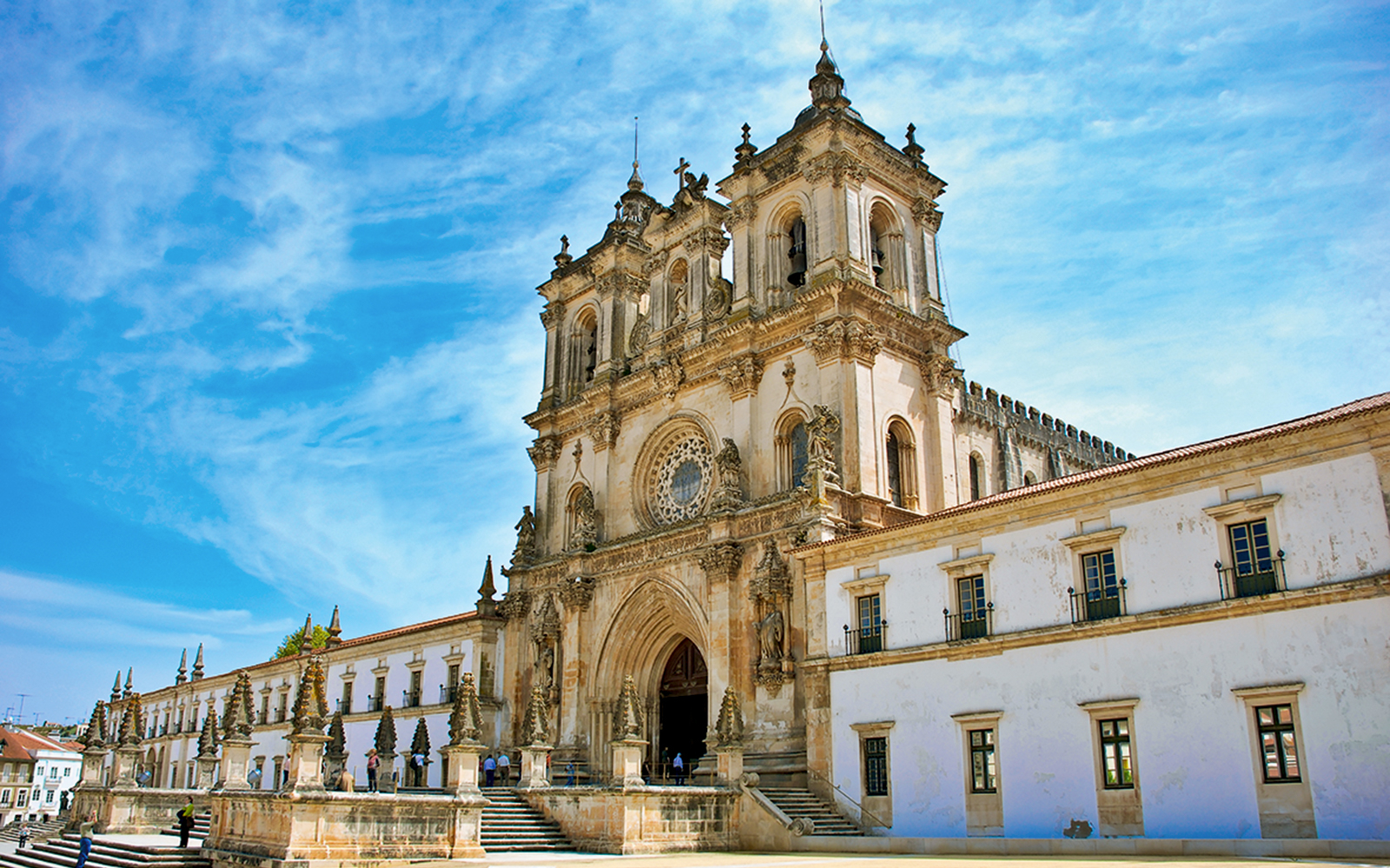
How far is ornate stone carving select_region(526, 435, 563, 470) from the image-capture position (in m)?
41.1

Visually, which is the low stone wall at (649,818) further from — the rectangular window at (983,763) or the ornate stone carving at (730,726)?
the rectangular window at (983,763)

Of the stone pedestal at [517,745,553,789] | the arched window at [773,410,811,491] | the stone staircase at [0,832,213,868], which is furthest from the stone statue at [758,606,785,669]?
the stone staircase at [0,832,213,868]

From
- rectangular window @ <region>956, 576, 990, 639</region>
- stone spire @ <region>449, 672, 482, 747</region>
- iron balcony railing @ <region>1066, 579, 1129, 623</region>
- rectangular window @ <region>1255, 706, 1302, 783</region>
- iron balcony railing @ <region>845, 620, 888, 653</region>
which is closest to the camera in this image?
rectangular window @ <region>1255, 706, 1302, 783</region>

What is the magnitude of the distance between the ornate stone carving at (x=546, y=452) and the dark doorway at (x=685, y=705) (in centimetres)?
959

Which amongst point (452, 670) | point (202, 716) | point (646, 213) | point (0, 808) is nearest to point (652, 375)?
point (646, 213)

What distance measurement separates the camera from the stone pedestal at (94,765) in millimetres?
33375

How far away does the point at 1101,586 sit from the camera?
21.3m

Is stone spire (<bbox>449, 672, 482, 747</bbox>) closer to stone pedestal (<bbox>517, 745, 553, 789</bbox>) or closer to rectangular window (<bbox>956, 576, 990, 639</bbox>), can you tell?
stone pedestal (<bbox>517, 745, 553, 789</bbox>)

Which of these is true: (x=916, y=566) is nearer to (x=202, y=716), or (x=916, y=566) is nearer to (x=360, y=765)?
(x=360, y=765)

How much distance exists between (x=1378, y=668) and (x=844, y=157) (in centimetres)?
2134

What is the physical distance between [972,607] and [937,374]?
1183 centimetres

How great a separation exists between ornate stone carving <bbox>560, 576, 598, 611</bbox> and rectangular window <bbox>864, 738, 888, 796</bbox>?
13992 millimetres

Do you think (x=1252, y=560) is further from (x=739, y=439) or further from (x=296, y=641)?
(x=296, y=641)

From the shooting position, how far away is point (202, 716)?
63.1 metres
